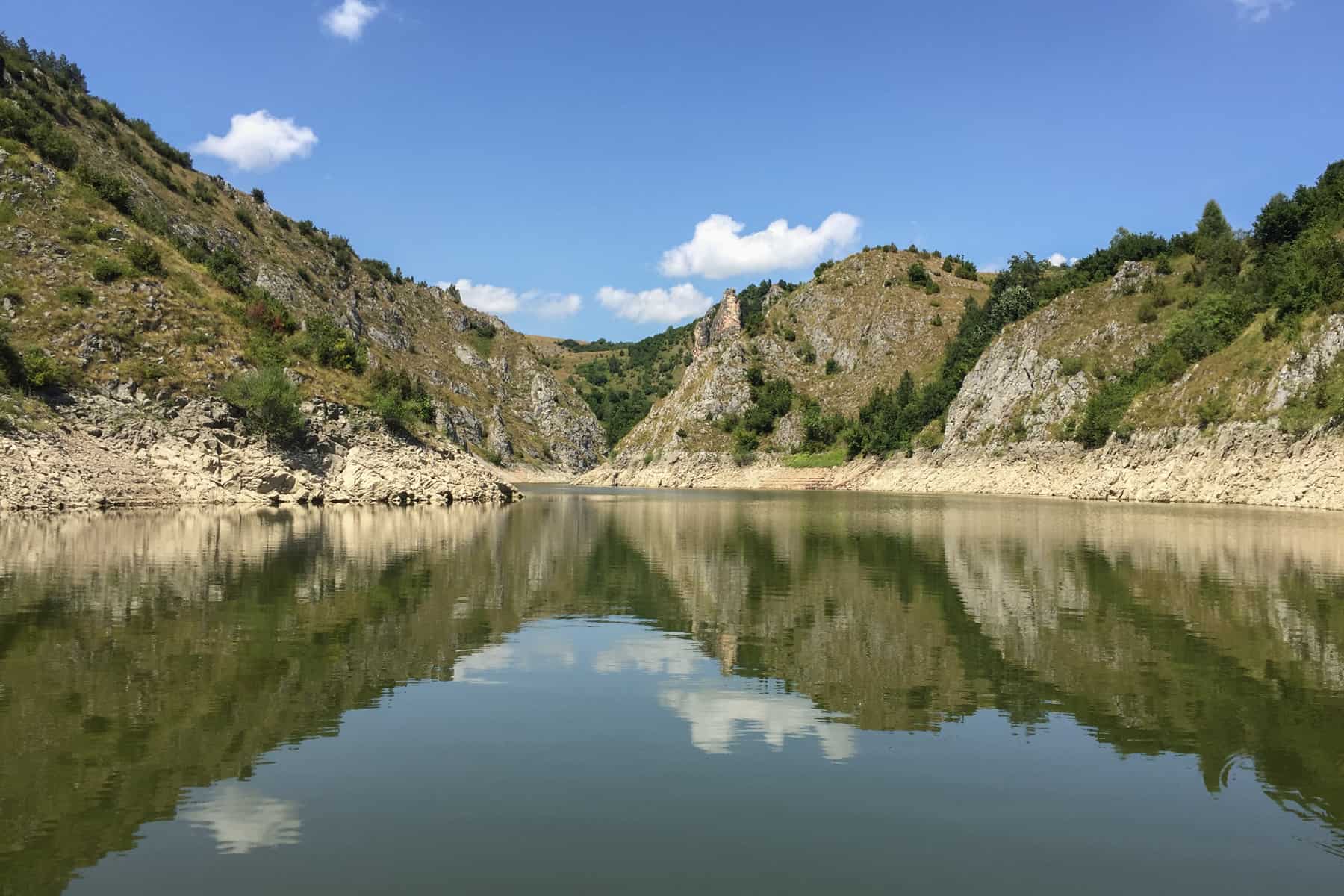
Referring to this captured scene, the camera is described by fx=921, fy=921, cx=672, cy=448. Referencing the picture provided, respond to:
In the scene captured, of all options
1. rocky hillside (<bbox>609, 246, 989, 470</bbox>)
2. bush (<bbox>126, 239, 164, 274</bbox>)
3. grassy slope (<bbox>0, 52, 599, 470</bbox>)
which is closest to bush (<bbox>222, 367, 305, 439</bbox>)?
grassy slope (<bbox>0, 52, 599, 470</bbox>)

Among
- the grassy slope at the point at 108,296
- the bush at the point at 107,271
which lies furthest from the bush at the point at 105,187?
the bush at the point at 107,271

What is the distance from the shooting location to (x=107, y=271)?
230 feet

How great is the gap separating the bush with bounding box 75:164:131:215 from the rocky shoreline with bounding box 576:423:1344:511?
90817 mm

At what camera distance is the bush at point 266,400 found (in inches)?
2616

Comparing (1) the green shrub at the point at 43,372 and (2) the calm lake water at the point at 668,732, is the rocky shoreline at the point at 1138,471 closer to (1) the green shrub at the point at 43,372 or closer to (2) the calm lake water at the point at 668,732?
(2) the calm lake water at the point at 668,732

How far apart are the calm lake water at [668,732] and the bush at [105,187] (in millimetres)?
63233

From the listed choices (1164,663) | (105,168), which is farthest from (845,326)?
(1164,663)

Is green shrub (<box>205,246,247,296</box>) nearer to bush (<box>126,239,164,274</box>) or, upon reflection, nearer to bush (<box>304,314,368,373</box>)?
bush (<box>304,314,368,373</box>)

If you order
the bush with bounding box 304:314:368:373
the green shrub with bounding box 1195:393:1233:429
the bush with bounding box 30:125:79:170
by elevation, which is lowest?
the green shrub with bounding box 1195:393:1233:429

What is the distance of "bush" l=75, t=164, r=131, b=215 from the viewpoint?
79062 mm

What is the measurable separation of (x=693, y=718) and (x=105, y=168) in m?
120

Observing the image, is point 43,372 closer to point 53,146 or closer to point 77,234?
point 77,234

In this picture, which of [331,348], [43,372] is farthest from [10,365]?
[331,348]

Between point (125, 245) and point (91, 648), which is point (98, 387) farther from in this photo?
point (91, 648)
